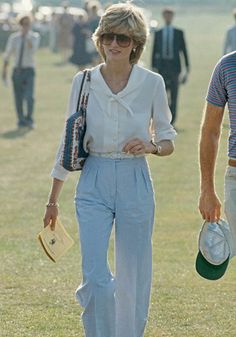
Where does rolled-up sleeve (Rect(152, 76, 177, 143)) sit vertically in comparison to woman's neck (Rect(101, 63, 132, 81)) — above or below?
below

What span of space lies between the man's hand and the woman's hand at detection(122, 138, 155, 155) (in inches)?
14.9

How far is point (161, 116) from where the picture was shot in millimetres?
7293

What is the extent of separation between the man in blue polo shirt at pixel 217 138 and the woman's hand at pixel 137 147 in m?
0.31

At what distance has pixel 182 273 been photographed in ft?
34.6

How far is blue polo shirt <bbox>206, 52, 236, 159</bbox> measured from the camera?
6785 millimetres

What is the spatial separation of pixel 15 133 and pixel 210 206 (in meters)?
16.0

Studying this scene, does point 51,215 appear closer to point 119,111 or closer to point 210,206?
point 119,111

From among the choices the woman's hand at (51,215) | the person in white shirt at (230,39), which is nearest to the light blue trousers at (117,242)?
the woman's hand at (51,215)

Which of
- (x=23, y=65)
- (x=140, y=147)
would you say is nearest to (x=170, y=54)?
(x=23, y=65)

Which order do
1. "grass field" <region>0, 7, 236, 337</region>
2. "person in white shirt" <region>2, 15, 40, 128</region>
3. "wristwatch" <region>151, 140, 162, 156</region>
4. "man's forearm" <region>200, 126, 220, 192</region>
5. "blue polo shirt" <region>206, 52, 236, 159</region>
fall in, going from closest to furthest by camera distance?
"blue polo shirt" <region>206, 52, 236, 159</region> → "man's forearm" <region>200, 126, 220, 192</region> → "wristwatch" <region>151, 140, 162, 156</region> → "grass field" <region>0, 7, 236, 337</region> → "person in white shirt" <region>2, 15, 40, 128</region>

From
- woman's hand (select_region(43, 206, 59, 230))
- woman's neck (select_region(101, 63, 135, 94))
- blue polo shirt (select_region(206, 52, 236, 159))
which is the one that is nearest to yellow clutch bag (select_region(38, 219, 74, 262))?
woman's hand (select_region(43, 206, 59, 230))

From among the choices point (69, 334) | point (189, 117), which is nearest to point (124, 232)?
point (69, 334)

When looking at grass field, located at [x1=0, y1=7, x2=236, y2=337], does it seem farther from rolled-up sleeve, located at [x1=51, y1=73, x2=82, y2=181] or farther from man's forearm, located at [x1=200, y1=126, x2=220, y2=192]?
man's forearm, located at [x1=200, y1=126, x2=220, y2=192]

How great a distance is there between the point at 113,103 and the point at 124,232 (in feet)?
2.21
